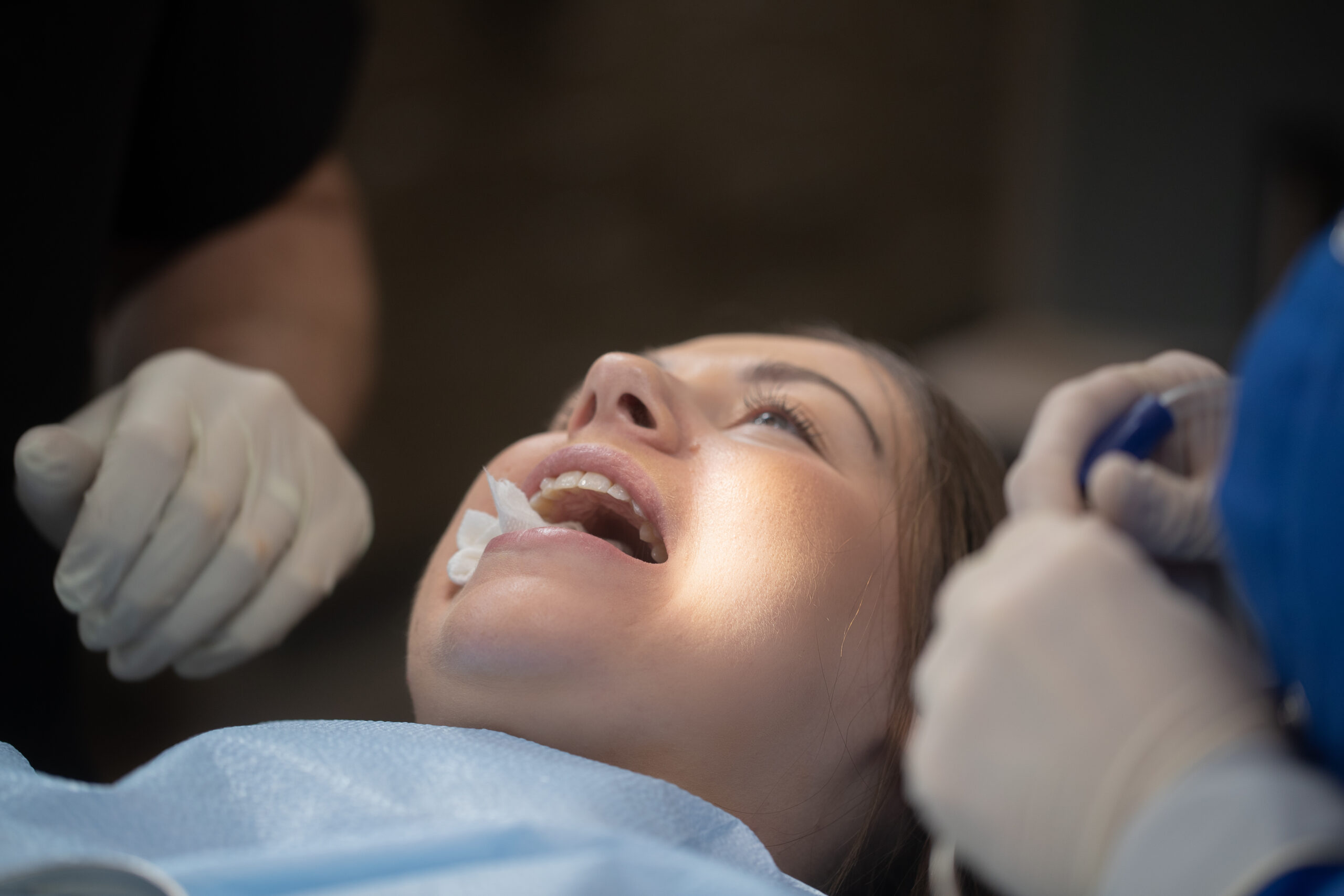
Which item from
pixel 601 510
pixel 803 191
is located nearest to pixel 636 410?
pixel 601 510

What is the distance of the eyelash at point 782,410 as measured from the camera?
90 centimetres

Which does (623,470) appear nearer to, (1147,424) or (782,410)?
(782,410)

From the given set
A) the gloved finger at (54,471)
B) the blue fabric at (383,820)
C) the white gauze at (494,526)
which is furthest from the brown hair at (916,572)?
the gloved finger at (54,471)

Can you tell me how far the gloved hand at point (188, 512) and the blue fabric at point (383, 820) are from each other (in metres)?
0.21

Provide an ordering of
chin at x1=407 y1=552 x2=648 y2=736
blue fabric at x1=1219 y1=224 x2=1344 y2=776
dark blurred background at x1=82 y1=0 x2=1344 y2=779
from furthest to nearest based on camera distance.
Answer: dark blurred background at x1=82 y1=0 x2=1344 y2=779, chin at x1=407 y1=552 x2=648 y2=736, blue fabric at x1=1219 y1=224 x2=1344 y2=776

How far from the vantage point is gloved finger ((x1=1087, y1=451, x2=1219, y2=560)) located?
501 mm

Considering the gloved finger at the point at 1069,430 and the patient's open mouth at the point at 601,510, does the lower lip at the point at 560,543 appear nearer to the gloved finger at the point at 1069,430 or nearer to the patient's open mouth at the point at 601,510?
the patient's open mouth at the point at 601,510

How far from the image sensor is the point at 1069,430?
543 millimetres

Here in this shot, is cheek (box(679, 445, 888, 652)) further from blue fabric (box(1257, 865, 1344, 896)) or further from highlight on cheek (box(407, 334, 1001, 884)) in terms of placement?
blue fabric (box(1257, 865, 1344, 896))

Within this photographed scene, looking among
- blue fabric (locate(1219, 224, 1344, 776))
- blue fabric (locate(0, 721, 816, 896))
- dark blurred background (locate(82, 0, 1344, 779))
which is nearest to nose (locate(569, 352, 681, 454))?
blue fabric (locate(0, 721, 816, 896))

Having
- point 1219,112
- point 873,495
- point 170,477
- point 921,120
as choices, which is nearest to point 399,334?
point 921,120

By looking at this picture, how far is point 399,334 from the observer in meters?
2.65

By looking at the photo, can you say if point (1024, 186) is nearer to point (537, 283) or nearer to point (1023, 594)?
point (537, 283)

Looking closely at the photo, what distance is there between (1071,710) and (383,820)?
426 mm
